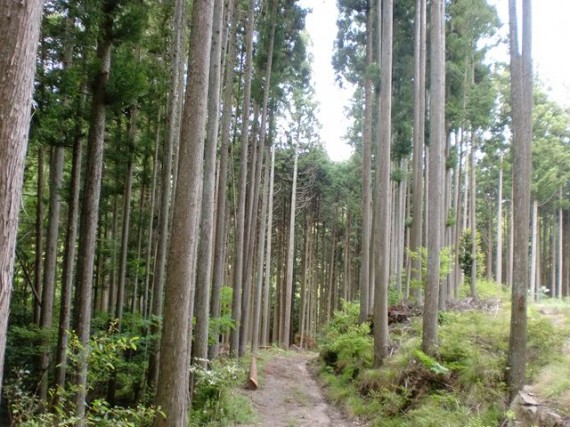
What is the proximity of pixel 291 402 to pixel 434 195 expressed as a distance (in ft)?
19.7

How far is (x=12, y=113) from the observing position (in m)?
2.92

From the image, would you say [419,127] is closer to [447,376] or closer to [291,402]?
[447,376]

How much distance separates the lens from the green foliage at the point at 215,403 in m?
8.60

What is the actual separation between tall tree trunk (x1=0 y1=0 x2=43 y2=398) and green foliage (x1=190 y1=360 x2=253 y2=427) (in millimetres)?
6043

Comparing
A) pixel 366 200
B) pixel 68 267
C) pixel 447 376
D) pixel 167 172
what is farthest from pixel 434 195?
pixel 68 267

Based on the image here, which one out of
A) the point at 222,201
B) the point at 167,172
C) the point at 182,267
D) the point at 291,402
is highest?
the point at 167,172

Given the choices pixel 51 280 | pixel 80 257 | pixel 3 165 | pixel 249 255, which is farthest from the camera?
pixel 249 255

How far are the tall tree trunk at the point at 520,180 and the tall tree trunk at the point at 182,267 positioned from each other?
205 inches

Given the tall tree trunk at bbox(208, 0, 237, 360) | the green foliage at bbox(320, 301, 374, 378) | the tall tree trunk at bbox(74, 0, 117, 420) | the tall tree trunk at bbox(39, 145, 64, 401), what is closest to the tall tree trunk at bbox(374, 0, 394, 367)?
the green foliage at bbox(320, 301, 374, 378)

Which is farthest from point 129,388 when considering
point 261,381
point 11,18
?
point 11,18

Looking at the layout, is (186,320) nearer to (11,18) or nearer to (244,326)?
(11,18)

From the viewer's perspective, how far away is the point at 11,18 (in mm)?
2961

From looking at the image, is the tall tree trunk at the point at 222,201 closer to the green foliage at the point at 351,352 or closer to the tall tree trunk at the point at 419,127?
the green foliage at the point at 351,352

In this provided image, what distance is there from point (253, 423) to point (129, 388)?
4682 mm
